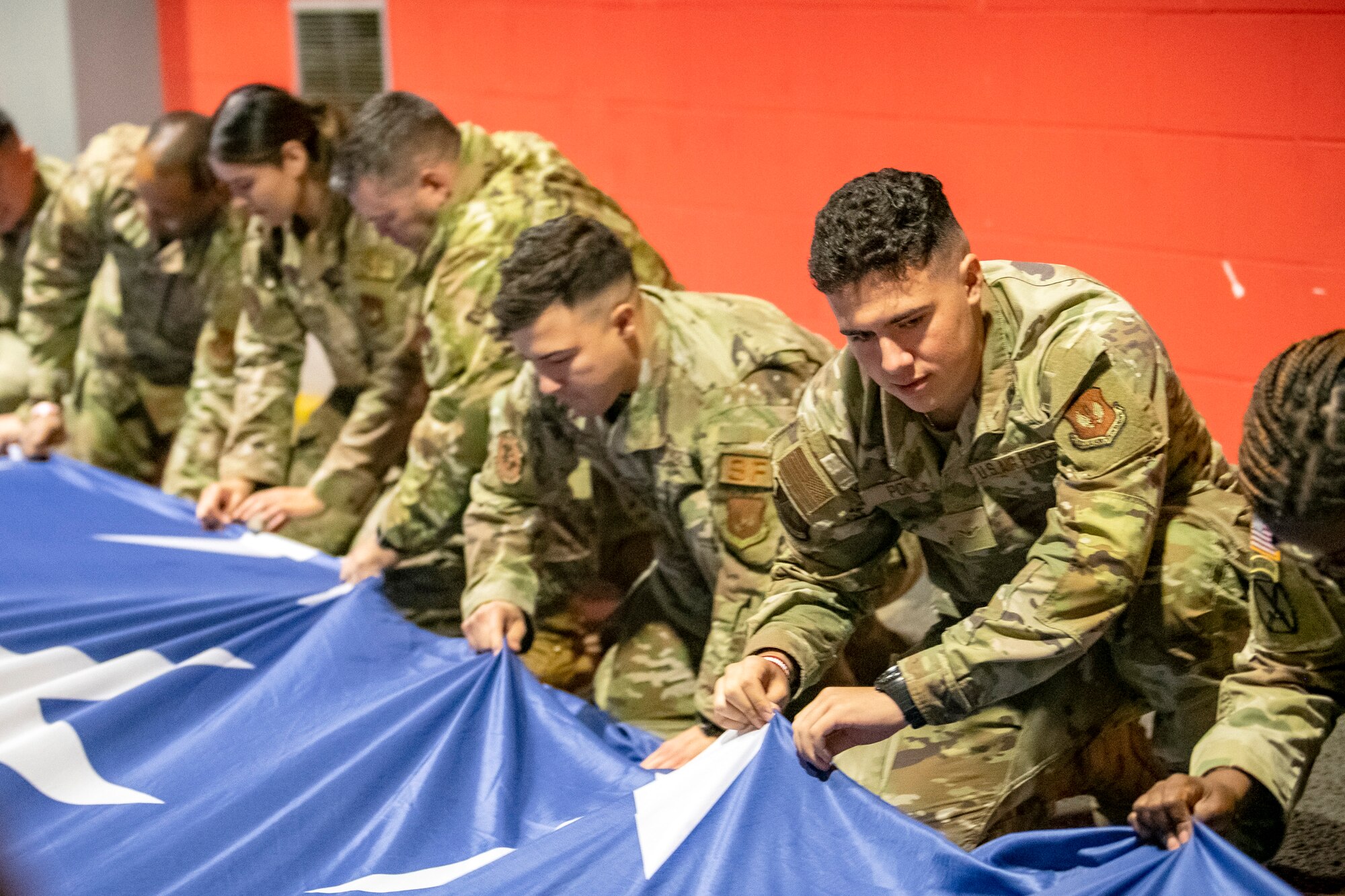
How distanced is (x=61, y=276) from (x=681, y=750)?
9.72ft

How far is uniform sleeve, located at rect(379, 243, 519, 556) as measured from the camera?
2916 mm

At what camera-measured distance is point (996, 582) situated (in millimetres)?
2105

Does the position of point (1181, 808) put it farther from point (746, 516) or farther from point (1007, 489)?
point (746, 516)

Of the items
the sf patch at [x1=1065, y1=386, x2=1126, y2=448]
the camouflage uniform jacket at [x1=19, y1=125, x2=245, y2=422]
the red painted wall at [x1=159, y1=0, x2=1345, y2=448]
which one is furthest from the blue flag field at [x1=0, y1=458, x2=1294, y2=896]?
the red painted wall at [x1=159, y1=0, x2=1345, y2=448]

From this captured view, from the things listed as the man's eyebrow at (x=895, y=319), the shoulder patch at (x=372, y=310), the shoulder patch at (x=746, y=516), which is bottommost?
the shoulder patch at (x=746, y=516)

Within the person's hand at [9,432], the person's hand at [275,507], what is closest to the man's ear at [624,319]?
the person's hand at [275,507]

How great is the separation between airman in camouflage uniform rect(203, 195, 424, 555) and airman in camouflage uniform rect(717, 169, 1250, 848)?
5.08ft

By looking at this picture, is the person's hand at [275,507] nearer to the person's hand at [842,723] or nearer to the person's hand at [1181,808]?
the person's hand at [842,723]

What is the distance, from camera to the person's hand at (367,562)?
280cm

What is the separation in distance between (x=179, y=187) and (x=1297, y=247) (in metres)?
2.79

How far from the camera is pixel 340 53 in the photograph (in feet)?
16.1

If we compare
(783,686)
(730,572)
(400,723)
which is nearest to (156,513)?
(400,723)

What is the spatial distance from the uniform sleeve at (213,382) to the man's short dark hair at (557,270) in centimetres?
160

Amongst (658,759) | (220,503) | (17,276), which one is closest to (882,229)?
(658,759)
